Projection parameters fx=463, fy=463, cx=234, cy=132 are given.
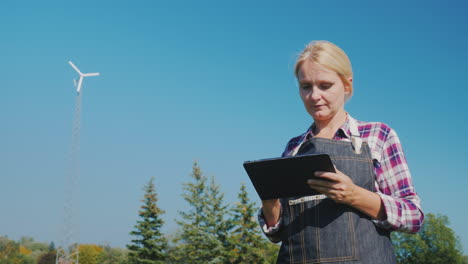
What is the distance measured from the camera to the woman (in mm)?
2184

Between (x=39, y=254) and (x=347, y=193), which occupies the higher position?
(x=39, y=254)

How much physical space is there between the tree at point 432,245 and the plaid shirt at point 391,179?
52659 millimetres

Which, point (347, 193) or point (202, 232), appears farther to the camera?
point (202, 232)

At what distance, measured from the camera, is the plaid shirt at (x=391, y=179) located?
2.23m

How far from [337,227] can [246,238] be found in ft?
110

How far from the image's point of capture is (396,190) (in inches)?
92.9

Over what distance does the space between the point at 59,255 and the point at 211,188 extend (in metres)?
28.2

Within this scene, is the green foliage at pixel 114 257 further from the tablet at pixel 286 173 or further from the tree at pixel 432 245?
the tablet at pixel 286 173

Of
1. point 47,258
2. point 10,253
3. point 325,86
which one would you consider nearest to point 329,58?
point 325,86

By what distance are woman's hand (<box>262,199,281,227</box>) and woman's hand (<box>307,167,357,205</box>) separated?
0.41 meters

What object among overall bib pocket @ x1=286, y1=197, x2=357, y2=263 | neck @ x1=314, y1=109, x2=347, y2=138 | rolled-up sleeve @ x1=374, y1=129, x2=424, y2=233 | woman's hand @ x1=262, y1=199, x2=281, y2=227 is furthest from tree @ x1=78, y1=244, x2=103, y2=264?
rolled-up sleeve @ x1=374, y1=129, x2=424, y2=233

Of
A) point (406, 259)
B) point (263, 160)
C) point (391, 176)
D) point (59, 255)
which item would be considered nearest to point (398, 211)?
point (391, 176)

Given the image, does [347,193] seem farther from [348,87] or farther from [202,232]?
[202,232]

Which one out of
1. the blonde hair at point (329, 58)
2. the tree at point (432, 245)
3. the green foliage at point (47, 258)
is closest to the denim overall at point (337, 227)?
the blonde hair at point (329, 58)
